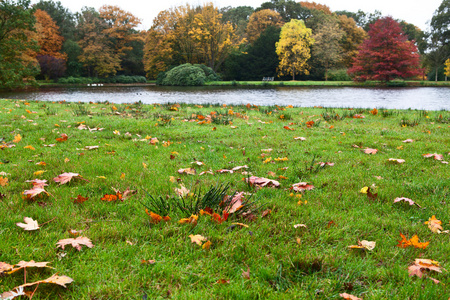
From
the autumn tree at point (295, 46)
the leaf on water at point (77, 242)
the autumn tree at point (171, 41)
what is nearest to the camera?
the leaf on water at point (77, 242)

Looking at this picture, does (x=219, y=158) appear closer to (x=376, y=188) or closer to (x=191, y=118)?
(x=376, y=188)

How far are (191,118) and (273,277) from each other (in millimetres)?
5776

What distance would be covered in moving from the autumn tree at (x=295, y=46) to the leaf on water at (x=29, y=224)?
3657 cm

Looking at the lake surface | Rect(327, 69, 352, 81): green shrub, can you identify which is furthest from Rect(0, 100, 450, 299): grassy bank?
Rect(327, 69, 352, 81): green shrub

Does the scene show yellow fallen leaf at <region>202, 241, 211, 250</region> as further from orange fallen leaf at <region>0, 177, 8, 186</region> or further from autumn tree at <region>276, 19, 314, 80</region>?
autumn tree at <region>276, 19, 314, 80</region>

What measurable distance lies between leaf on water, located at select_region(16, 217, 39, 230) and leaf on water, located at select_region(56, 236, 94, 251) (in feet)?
0.93

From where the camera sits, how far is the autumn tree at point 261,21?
152 ft

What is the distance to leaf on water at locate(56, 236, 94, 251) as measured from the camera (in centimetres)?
161

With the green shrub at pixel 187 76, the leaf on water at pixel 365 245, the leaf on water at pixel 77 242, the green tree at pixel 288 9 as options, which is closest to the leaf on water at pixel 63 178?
the leaf on water at pixel 77 242

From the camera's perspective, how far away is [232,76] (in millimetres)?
40062

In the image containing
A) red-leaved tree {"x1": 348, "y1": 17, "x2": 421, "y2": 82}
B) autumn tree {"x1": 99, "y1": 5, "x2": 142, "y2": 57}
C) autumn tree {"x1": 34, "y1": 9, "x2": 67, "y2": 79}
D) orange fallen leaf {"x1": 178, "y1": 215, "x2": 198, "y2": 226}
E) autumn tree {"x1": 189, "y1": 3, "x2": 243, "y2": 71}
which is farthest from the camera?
autumn tree {"x1": 99, "y1": 5, "x2": 142, "y2": 57}

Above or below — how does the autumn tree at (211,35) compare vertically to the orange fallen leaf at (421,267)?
above

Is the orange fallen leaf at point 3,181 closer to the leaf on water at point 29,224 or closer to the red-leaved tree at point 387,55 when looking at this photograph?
the leaf on water at point 29,224

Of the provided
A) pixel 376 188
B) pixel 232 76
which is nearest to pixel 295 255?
pixel 376 188
